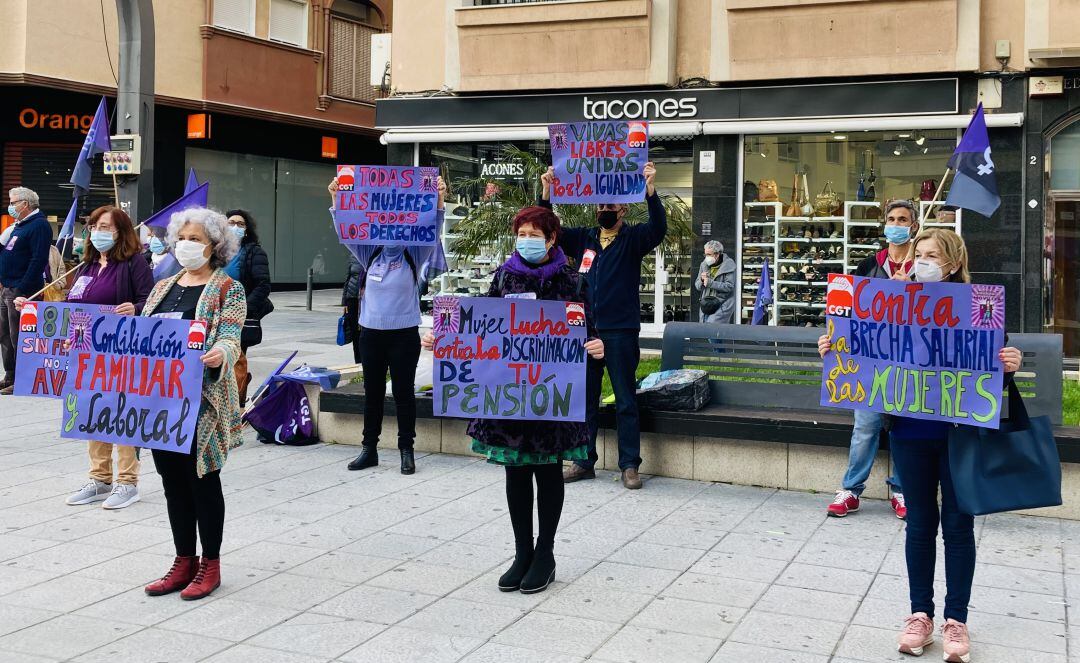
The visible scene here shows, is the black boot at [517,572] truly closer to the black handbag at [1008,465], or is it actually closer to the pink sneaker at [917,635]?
the pink sneaker at [917,635]

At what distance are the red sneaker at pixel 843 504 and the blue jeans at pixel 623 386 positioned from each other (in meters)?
1.38

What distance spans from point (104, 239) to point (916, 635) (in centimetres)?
495

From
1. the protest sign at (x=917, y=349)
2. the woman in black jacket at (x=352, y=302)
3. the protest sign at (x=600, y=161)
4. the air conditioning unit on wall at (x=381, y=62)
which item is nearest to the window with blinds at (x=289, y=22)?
the air conditioning unit on wall at (x=381, y=62)

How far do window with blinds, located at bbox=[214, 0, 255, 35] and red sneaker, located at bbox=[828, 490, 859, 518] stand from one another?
69.8 feet

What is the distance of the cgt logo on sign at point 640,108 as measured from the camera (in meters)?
16.2

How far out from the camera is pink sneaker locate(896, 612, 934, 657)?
15.2ft

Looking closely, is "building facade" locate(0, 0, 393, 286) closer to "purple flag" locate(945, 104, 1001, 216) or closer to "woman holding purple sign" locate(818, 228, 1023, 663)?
"purple flag" locate(945, 104, 1001, 216)

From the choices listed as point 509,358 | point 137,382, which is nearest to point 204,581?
point 137,382

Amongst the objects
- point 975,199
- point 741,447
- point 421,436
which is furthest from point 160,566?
point 975,199

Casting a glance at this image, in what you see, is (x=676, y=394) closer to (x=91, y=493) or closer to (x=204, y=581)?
(x=204, y=581)

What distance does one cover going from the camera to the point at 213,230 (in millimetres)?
5559

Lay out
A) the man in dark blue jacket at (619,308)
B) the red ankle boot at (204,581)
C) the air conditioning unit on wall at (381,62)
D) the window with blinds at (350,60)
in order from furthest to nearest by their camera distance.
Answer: the window with blinds at (350,60) → the air conditioning unit on wall at (381,62) → the man in dark blue jacket at (619,308) → the red ankle boot at (204,581)

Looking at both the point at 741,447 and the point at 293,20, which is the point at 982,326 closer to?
the point at 741,447

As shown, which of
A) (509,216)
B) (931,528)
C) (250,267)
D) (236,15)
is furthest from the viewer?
(236,15)
